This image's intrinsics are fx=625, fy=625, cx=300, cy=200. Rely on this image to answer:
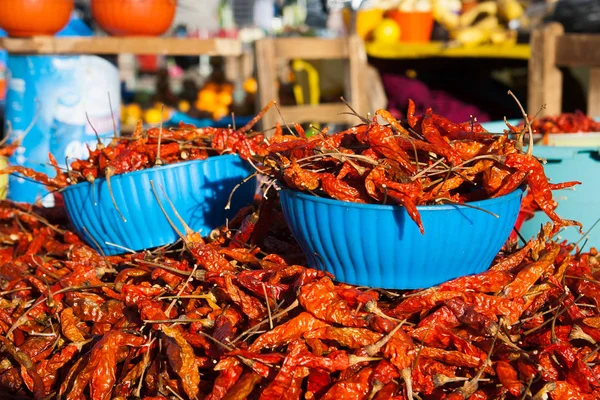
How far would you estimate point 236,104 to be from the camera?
7.84 m

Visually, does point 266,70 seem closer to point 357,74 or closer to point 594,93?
point 357,74

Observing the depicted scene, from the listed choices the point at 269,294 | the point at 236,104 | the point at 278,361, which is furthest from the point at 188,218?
the point at 236,104

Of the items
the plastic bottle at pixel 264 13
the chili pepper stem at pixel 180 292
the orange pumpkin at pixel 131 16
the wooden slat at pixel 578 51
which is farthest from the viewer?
the plastic bottle at pixel 264 13

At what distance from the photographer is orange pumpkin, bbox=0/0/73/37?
432 centimetres

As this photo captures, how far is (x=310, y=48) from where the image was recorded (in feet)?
18.1

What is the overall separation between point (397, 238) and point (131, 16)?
3673 millimetres

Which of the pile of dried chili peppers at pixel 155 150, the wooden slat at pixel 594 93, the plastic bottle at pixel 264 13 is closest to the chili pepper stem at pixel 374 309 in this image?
the pile of dried chili peppers at pixel 155 150

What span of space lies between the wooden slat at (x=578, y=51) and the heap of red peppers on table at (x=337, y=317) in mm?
3244

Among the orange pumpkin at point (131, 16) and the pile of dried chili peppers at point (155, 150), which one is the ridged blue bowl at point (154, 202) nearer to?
the pile of dried chili peppers at point (155, 150)

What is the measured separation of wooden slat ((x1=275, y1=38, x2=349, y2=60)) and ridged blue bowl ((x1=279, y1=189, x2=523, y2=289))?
374cm

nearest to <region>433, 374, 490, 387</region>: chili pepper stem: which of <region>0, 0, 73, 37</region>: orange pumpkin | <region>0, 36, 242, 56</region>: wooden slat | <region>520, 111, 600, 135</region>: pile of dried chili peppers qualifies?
<region>520, 111, 600, 135</region>: pile of dried chili peppers

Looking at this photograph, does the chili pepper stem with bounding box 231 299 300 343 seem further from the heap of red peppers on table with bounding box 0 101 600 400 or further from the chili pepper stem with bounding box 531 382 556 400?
the chili pepper stem with bounding box 531 382 556 400

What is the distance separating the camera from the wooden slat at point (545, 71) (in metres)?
5.21

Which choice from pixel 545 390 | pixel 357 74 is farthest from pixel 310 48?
pixel 545 390
